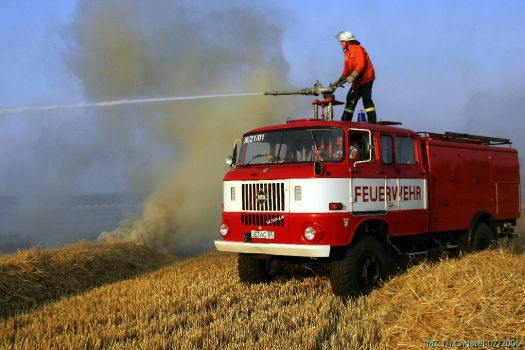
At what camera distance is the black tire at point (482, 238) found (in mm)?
11141

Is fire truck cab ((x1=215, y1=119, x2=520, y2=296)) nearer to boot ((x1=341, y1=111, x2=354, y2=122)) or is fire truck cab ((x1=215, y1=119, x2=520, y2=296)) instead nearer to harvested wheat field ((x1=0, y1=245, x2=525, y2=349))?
harvested wheat field ((x1=0, y1=245, x2=525, y2=349))

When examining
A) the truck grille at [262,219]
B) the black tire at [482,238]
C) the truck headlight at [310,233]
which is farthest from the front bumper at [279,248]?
the black tire at [482,238]

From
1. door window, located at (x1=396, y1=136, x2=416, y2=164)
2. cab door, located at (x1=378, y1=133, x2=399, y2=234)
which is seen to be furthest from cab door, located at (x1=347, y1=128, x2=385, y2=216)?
door window, located at (x1=396, y1=136, x2=416, y2=164)

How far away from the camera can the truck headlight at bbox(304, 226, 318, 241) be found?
25.8 ft

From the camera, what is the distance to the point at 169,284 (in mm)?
9055

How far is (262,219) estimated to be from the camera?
848 centimetres

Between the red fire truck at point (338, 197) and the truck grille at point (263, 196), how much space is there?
16 millimetres

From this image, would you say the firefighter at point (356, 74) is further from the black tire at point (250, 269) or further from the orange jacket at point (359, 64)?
the black tire at point (250, 269)

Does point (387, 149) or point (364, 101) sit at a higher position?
point (364, 101)

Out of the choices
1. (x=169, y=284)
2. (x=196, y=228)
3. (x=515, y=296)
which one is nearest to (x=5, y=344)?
(x=169, y=284)

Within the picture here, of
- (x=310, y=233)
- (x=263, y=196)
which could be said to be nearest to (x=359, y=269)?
(x=310, y=233)

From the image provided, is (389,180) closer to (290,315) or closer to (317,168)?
(317,168)

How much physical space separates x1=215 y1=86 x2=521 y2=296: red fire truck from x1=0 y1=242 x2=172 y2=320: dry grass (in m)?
3.09

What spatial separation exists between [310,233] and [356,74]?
12.1 feet
